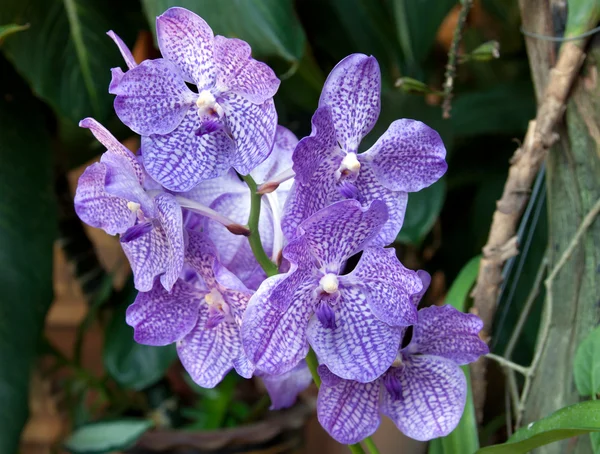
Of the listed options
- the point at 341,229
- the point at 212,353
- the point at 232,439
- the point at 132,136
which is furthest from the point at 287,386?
the point at 132,136

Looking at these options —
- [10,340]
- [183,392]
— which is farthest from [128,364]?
[183,392]

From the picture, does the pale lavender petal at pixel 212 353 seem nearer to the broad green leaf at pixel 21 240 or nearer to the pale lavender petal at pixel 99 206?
the pale lavender petal at pixel 99 206

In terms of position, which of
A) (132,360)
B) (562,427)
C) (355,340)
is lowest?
(132,360)

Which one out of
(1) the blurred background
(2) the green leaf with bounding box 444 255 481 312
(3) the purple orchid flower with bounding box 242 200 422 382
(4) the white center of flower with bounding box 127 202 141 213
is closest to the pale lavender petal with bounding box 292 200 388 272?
(3) the purple orchid flower with bounding box 242 200 422 382

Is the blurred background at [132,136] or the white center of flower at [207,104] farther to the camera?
the blurred background at [132,136]

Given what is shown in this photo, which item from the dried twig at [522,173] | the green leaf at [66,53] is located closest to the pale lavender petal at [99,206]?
the dried twig at [522,173]

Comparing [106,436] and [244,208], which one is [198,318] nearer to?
[244,208]

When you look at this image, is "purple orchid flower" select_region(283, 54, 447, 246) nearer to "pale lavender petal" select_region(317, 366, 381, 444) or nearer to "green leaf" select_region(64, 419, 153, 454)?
"pale lavender petal" select_region(317, 366, 381, 444)
